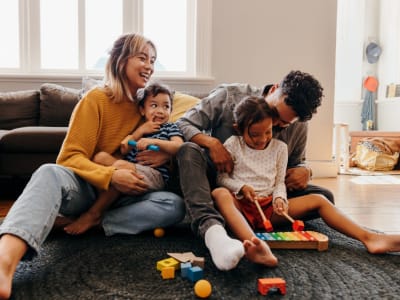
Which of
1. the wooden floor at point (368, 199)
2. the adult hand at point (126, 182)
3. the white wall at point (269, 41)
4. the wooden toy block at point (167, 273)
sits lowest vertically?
the wooden floor at point (368, 199)

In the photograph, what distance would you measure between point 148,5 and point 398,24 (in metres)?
2.81

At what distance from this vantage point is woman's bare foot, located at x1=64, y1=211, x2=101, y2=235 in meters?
1.44

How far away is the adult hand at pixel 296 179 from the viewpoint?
1.55 meters

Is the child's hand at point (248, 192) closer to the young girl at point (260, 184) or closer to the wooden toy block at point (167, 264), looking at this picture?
the young girl at point (260, 184)

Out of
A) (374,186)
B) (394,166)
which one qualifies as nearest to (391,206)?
(374,186)

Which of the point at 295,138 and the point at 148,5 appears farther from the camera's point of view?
the point at 148,5

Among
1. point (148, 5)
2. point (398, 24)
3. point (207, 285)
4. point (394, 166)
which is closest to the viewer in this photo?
point (207, 285)

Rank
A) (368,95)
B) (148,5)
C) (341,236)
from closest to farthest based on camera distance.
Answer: (341,236)
(148,5)
(368,95)

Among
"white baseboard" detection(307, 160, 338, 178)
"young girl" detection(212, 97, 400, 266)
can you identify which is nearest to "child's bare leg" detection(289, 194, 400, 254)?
"young girl" detection(212, 97, 400, 266)

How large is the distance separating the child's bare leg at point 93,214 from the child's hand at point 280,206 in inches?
21.4

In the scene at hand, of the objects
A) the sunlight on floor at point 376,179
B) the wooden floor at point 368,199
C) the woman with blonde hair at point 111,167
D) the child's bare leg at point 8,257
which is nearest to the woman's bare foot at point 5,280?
the child's bare leg at point 8,257

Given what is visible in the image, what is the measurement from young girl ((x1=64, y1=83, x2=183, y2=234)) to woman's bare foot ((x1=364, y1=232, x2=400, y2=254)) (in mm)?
701

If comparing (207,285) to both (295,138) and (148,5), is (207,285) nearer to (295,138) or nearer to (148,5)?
(295,138)

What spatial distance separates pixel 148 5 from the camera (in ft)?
10.7
